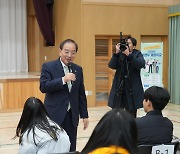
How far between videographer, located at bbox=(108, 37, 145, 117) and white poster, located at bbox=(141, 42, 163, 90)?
2.83m

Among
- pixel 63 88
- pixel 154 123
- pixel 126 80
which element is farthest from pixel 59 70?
pixel 126 80

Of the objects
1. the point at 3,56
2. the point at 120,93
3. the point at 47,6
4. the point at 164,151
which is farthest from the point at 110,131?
the point at 3,56

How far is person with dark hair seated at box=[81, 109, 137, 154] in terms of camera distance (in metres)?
1.20

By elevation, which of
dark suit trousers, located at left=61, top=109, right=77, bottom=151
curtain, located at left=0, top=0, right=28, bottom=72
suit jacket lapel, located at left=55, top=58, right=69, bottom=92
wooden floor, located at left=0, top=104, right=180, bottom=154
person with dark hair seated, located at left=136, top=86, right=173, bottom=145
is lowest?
wooden floor, located at left=0, top=104, right=180, bottom=154

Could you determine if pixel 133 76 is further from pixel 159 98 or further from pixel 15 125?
pixel 15 125

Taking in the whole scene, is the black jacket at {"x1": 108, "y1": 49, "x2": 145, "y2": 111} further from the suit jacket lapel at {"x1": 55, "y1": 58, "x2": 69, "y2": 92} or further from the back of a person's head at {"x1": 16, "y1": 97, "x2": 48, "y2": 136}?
the back of a person's head at {"x1": 16, "y1": 97, "x2": 48, "y2": 136}

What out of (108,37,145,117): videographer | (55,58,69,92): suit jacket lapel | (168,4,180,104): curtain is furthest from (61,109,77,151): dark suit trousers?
(168,4,180,104): curtain

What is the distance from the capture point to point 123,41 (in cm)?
390

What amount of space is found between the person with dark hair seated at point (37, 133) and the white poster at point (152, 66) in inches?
191

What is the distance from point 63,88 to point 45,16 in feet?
25.0

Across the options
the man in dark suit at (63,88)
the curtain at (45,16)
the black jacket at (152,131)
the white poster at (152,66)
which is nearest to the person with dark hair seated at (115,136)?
the black jacket at (152,131)

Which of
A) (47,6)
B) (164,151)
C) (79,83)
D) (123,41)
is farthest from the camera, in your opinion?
(47,6)

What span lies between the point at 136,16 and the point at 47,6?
3.07 metres

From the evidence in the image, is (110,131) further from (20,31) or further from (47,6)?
(20,31)
